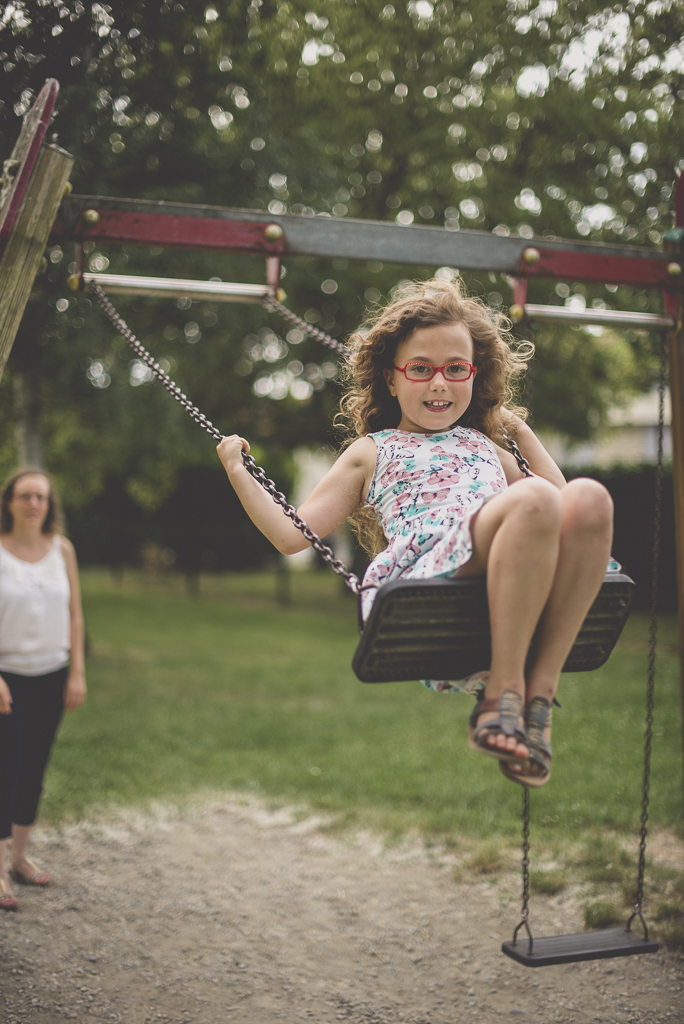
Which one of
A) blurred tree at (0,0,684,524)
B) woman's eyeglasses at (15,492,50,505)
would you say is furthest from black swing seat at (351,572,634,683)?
blurred tree at (0,0,684,524)

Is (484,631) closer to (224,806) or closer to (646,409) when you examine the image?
(224,806)

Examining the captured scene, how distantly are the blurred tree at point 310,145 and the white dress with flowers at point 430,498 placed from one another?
3057 millimetres

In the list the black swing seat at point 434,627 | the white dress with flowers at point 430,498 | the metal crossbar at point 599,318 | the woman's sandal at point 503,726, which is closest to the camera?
the woman's sandal at point 503,726

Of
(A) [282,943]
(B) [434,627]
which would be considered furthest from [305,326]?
(A) [282,943]

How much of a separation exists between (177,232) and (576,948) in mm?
3102

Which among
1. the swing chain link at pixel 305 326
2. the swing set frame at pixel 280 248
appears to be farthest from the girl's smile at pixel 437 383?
the swing set frame at pixel 280 248

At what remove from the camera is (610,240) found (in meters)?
7.99

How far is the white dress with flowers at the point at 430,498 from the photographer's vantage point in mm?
2293

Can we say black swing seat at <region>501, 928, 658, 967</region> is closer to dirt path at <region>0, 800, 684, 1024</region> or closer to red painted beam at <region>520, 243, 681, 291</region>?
dirt path at <region>0, 800, 684, 1024</region>

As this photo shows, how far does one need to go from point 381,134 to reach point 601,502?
967 centimetres

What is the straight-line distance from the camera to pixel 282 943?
384 cm

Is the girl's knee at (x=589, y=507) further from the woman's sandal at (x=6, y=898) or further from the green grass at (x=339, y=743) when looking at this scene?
the woman's sandal at (x=6, y=898)

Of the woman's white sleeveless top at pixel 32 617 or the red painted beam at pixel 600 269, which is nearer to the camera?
the red painted beam at pixel 600 269

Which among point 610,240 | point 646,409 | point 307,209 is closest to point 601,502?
point 610,240
